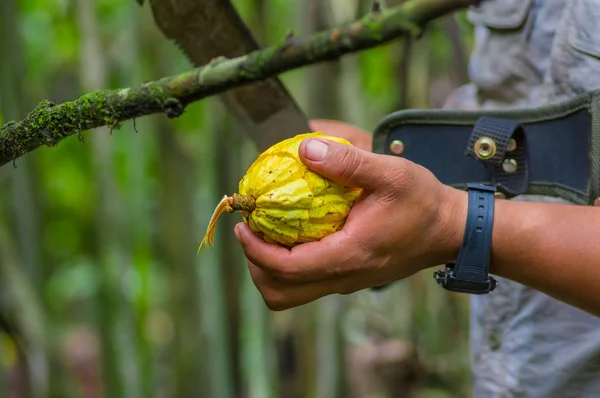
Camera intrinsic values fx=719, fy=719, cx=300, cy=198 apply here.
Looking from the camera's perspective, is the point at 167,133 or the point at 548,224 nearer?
the point at 548,224

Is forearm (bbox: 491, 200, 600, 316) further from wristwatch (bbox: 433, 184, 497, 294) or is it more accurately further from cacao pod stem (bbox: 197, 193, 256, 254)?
cacao pod stem (bbox: 197, 193, 256, 254)

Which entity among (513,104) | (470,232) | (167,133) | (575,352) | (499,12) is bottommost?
(575,352)

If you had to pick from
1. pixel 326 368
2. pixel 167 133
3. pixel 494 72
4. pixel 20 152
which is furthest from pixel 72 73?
pixel 20 152

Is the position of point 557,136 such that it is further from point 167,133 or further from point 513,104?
point 167,133

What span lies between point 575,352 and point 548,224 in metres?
0.32

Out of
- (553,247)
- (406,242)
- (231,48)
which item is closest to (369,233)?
(406,242)

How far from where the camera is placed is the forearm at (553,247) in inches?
28.0

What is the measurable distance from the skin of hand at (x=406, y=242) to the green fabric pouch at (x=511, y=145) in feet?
0.44

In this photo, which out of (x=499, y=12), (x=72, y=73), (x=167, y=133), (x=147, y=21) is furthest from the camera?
(x=72, y=73)

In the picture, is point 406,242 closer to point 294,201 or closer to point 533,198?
point 294,201

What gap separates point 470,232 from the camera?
0.72 meters

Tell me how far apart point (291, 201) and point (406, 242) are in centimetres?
12

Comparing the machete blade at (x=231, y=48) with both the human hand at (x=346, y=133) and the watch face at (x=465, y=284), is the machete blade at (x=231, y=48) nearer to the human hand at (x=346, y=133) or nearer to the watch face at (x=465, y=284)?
the human hand at (x=346, y=133)

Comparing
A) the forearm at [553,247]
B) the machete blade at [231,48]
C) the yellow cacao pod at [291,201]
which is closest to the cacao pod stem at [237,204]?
the yellow cacao pod at [291,201]
